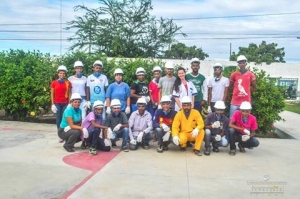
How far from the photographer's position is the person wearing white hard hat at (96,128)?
23.2ft

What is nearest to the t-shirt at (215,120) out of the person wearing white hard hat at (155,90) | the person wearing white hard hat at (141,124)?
the person wearing white hard hat at (141,124)

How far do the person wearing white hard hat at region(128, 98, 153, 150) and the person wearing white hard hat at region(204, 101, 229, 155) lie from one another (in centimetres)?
120

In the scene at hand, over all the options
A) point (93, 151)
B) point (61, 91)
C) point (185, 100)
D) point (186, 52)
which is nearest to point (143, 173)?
point (93, 151)

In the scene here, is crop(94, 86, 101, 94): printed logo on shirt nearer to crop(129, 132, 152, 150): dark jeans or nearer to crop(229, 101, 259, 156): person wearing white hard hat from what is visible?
crop(129, 132, 152, 150): dark jeans

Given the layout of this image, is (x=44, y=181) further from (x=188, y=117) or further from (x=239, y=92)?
(x=239, y=92)

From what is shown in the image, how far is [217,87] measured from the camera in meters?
7.86

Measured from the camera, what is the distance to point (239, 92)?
7.65 metres

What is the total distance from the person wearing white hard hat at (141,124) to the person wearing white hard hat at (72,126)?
1.05m

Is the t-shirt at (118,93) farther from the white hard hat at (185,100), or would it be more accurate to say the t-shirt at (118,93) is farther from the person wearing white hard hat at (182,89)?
the white hard hat at (185,100)

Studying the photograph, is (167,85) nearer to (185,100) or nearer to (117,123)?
(185,100)

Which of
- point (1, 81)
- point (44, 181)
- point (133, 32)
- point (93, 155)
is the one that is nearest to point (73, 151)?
point (93, 155)

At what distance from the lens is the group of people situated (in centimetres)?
717

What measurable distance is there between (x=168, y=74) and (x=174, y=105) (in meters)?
0.68

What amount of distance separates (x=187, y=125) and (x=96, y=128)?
179cm
